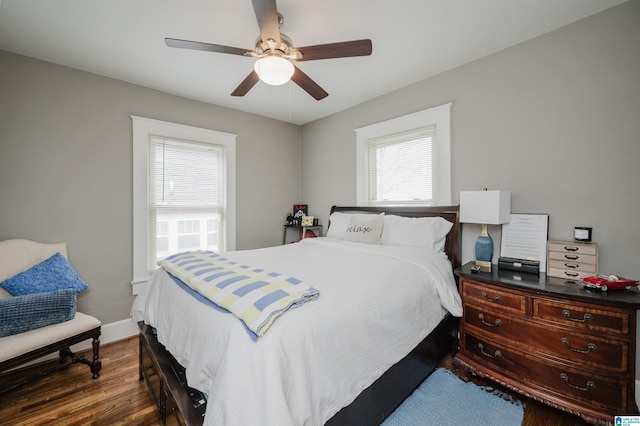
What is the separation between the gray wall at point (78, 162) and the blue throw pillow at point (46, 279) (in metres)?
0.25

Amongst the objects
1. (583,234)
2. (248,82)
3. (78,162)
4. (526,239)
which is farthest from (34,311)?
(583,234)

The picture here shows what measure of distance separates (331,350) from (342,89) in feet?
9.25

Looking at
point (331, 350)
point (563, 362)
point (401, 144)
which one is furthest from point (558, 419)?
point (401, 144)

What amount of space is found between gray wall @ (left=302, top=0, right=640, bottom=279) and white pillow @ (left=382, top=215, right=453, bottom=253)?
29cm

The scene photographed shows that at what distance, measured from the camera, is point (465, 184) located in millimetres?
2559

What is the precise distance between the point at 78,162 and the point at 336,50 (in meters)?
2.70

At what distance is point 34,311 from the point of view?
6.11 feet

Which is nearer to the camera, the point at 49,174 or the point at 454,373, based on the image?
the point at 454,373

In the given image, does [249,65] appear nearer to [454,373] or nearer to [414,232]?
[414,232]

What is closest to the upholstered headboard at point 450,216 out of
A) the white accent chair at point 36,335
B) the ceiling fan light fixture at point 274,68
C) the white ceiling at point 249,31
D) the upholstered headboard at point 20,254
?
the white ceiling at point 249,31

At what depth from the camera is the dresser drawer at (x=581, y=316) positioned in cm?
144

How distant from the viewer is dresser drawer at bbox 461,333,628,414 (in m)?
1.45

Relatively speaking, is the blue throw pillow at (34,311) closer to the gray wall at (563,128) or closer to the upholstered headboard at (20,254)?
the upholstered headboard at (20,254)

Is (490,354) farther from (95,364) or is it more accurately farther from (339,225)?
(95,364)
